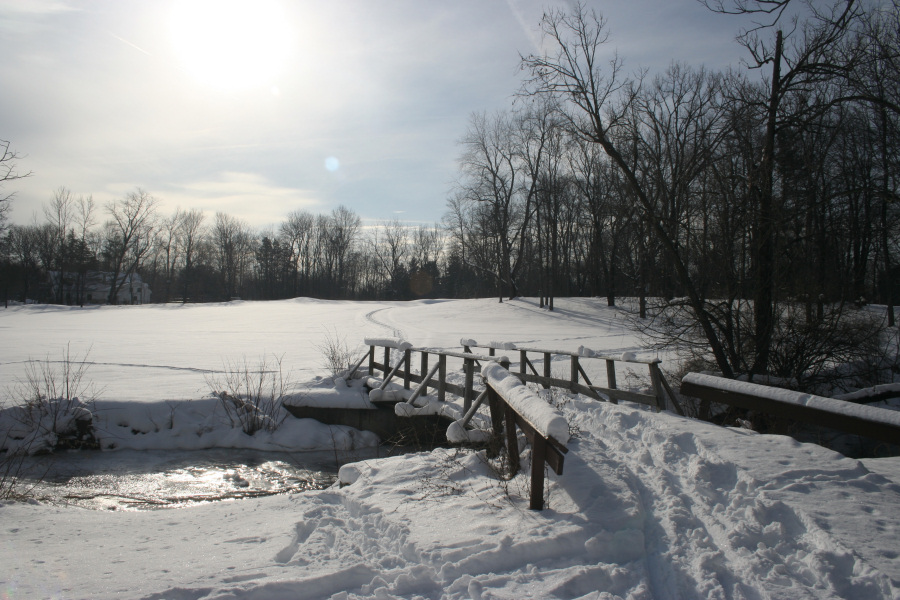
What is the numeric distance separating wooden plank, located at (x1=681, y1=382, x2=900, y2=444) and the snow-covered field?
278mm

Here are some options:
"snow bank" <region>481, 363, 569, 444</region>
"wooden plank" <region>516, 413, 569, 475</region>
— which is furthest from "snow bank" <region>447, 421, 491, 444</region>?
"wooden plank" <region>516, 413, 569, 475</region>

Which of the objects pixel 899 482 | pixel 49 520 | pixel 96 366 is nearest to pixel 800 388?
pixel 899 482

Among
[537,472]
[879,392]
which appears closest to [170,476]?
[537,472]

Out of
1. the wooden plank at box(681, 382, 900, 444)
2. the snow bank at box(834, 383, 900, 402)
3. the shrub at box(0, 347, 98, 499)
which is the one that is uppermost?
the wooden plank at box(681, 382, 900, 444)

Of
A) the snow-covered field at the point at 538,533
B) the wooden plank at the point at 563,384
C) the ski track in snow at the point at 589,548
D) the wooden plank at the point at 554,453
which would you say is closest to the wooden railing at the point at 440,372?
the wooden plank at the point at 563,384

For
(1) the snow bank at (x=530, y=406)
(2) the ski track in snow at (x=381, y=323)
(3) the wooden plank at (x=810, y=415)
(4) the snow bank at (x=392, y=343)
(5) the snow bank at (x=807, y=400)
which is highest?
(1) the snow bank at (x=530, y=406)

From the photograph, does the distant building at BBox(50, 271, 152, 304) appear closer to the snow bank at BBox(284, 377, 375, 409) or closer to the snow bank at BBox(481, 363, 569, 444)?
the snow bank at BBox(284, 377, 375, 409)

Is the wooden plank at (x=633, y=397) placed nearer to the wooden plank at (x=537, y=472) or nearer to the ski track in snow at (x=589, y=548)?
the ski track in snow at (x=589, y=548)

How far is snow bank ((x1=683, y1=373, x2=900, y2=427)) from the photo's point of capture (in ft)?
14.1

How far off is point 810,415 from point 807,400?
147 mm

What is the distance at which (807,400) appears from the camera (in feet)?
16.4

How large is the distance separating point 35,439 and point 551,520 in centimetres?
984

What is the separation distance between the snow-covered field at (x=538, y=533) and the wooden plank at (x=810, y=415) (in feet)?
0.91

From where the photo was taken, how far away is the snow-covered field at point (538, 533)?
301cm
